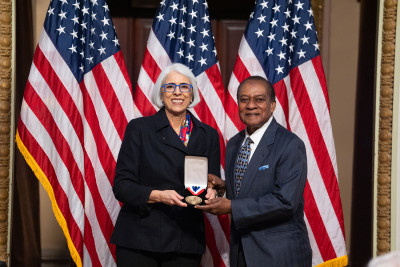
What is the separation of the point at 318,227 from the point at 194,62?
53.8 inches

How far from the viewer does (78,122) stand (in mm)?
3322

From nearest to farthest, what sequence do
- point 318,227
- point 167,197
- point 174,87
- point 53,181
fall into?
1. point 167,197
2. point 174,87
3. point 53,181
4. point 318,227

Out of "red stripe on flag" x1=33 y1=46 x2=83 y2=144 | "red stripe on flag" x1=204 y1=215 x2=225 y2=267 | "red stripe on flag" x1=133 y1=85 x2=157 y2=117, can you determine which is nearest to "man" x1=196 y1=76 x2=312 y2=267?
"red stripe on flag" x1=204 y1=215 x2=225 y2=267

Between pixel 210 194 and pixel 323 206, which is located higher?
pixel 210 194

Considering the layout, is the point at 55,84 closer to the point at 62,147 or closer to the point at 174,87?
the point at 62,147

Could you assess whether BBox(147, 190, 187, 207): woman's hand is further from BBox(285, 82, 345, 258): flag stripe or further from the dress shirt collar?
BBox(285, 82, 345, 258): flag stripe

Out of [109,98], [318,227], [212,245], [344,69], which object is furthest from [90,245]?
[344,69]

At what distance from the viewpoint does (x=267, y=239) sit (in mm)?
2314

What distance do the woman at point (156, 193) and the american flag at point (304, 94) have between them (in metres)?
0.91

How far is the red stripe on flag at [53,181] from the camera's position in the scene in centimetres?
323

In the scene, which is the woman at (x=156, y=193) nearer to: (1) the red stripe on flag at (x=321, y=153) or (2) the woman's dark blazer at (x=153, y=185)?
(2) the woman's dark blazer at (x=153, y=185)

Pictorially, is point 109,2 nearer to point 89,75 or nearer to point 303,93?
point 89,75

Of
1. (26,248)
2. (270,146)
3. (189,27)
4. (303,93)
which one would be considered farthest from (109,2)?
(270,146)

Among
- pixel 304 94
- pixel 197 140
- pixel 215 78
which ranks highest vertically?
pixel 215 78
